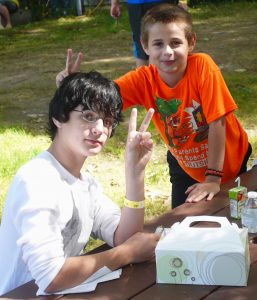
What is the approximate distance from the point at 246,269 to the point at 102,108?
723 mm

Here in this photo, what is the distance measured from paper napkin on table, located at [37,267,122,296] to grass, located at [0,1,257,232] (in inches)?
83.1

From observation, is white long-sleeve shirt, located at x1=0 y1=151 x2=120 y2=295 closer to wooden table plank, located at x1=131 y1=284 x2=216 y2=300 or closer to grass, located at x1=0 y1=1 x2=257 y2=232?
wooden table plank, located at x1=131 y1=284 x2=216 y2=300

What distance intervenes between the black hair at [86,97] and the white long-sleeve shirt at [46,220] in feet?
0.55

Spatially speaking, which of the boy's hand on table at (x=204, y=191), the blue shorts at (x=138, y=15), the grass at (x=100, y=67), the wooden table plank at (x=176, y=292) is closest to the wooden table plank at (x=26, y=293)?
the wooden table plank at (x=176, y=292)

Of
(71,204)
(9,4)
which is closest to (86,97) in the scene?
(71,204)

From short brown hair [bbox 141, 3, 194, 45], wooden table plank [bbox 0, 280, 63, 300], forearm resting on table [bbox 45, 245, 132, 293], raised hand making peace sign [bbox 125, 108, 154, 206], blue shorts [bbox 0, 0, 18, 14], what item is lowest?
blue shorts [bbox 0, 0, 18, 14]

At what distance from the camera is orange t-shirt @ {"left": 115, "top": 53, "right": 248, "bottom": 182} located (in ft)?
9.32

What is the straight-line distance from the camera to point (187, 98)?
9.53 feet

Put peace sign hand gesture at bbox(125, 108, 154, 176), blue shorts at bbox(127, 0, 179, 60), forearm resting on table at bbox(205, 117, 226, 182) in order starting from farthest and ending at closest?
blue shorts at bbox(127, 0, 179, 60), forearm resting on table at bbox(205, 117, 226, 182), peace sign hand gesture at bbox(125, 108, 154, 176)

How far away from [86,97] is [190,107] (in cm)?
96

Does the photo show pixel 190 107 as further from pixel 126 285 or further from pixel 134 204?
pixel 126 285

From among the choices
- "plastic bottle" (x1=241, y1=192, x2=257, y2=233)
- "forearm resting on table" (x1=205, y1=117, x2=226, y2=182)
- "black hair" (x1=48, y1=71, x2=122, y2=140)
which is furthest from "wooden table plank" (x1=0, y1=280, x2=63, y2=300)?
"forearm resting on table" (x1=205, y1=117, x2=226, y2=182)

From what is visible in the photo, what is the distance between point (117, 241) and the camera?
85.9 inches

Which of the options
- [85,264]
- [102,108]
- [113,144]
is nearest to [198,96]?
[102,108]
